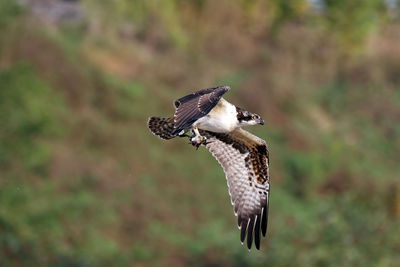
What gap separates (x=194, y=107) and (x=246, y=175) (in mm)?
2317

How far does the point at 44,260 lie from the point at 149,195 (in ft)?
15.3

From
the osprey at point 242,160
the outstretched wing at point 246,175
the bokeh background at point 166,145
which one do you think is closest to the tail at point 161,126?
the osprey at point 242,160

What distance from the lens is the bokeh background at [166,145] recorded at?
21.6 meters

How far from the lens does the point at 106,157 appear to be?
25.0 meters

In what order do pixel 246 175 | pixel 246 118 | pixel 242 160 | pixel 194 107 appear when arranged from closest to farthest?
1. pixel 194 107
2. pixel 246 118
3. pixel 242 160
4. pixel 246 175

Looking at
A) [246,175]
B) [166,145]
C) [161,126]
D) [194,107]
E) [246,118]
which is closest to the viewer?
[194,107]

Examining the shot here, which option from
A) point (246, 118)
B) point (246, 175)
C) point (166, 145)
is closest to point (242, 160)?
point (246, 175)

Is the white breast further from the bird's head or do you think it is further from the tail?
the tail

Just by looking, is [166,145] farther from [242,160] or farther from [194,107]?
[194,107]

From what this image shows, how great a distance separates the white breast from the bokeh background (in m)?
10.6

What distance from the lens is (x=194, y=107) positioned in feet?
30.2

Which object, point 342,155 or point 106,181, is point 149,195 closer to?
point 106,181

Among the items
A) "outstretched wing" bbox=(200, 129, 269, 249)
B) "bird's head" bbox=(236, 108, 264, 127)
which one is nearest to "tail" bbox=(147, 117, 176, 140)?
"outstretched wing" bbox=(200, 129, 269, 249)

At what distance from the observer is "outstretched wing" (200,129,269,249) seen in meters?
11.0
